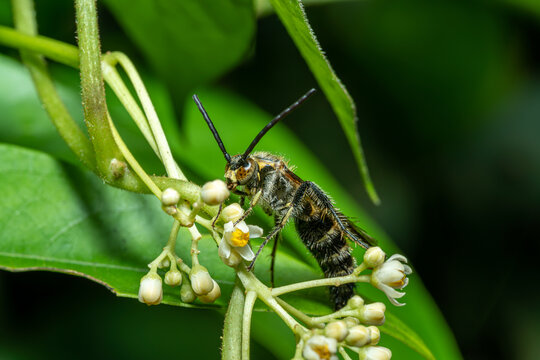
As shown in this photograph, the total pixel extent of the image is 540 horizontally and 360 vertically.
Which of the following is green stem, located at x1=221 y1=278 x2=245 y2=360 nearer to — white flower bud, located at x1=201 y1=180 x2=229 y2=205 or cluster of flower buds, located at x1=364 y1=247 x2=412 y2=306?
white flower bud, located at x1=201 y1=180 x2=229 y2=205

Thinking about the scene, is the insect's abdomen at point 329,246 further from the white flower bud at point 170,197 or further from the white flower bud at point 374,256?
the white flower bud at point 170,197

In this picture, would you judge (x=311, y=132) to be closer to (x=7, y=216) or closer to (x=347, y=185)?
(x=347, y=185)

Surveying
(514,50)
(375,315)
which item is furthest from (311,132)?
(375,315)

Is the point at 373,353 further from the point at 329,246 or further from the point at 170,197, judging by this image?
the point at 329,246

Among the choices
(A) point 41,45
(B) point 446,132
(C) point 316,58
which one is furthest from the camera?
(B) point 446,132

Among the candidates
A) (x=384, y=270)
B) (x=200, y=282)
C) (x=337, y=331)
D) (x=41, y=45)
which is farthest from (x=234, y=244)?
(x=41, y=45)

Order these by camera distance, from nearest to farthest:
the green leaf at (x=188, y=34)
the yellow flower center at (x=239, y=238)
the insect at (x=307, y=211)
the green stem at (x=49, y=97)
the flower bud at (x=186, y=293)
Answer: the yellow flower center at (x=239, y=238), the flower bud at (x=186, y=293), the green stem at (x=49, y=97), the insect at (x=307, y=211), the green leaf at (x=188, y=34)

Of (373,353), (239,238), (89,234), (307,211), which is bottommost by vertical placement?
(89,234)

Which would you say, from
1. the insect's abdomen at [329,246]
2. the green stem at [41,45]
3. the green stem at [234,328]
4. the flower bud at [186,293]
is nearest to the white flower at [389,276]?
the green stem at [234,328]
